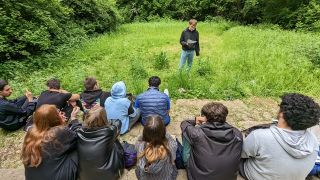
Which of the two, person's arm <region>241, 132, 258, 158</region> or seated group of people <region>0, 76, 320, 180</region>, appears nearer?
seated group of people <region>0, 76, 320, 180</region>

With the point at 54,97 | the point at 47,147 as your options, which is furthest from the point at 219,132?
the point at 54,97

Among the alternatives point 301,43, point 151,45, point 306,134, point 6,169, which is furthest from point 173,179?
point 151,45

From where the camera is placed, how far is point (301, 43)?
10.4m

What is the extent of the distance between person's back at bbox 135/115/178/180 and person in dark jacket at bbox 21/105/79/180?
79cm

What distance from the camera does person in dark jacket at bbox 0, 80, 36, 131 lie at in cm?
494

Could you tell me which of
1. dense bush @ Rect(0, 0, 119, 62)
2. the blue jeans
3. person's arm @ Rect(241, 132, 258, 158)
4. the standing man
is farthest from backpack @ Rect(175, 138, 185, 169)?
dense bush @ Rect(0, 0, 119, 62)

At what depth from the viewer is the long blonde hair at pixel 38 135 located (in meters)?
3.21

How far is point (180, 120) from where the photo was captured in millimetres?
5816

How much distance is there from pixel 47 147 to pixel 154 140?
1103 millimetres

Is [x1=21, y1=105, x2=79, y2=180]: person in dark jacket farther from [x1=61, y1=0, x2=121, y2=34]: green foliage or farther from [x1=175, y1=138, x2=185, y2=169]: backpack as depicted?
[x1=61, y1=0, x2=121, y2=34]: green foliage

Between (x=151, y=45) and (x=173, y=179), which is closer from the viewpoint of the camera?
(x=173, y=179)

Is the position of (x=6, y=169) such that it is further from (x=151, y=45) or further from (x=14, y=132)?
(x=151, y=45)

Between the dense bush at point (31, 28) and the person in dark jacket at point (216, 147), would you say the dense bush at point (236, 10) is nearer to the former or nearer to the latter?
the dense bush at point (31, 28)

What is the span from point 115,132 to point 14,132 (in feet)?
8.62
